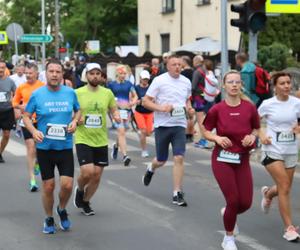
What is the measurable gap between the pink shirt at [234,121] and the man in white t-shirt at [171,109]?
2178mm

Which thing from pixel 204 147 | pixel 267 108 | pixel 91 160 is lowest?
pixel 204 147

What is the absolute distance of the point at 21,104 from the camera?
922 centimetres

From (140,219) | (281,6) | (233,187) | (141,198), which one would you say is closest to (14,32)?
(281,6)

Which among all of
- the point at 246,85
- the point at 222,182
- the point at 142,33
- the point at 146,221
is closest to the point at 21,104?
the point at 146,221

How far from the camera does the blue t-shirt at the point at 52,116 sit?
22.5 ft

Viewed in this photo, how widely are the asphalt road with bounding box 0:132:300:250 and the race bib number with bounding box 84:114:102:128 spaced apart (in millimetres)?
1085

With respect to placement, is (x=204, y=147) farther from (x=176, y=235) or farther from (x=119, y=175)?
(x=176, y=235)

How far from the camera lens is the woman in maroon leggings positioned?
20.6ft

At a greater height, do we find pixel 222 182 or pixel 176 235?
pixel 222 182

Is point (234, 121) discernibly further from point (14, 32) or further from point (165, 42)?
point (165, 42)

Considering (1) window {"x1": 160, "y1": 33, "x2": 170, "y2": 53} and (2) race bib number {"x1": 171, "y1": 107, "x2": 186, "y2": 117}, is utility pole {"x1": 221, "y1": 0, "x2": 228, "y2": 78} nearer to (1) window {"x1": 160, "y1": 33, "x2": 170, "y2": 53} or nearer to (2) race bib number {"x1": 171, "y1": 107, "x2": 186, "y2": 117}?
(2) race bib number {"x1": 171, "y1": 107, "x2": 186, "y2": 117}

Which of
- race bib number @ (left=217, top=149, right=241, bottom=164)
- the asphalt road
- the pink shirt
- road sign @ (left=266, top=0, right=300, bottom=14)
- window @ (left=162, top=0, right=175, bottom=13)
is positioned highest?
window @ (left=162, top=0, right=175, bottom=13)

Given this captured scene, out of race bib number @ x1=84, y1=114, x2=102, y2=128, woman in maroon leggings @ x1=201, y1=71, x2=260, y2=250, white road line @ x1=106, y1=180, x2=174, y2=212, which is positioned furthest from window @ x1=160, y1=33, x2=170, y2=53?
woman in maroon leggings @ x1=201, y1=71, x2=260, y2=250

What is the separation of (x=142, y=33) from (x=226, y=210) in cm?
4055
